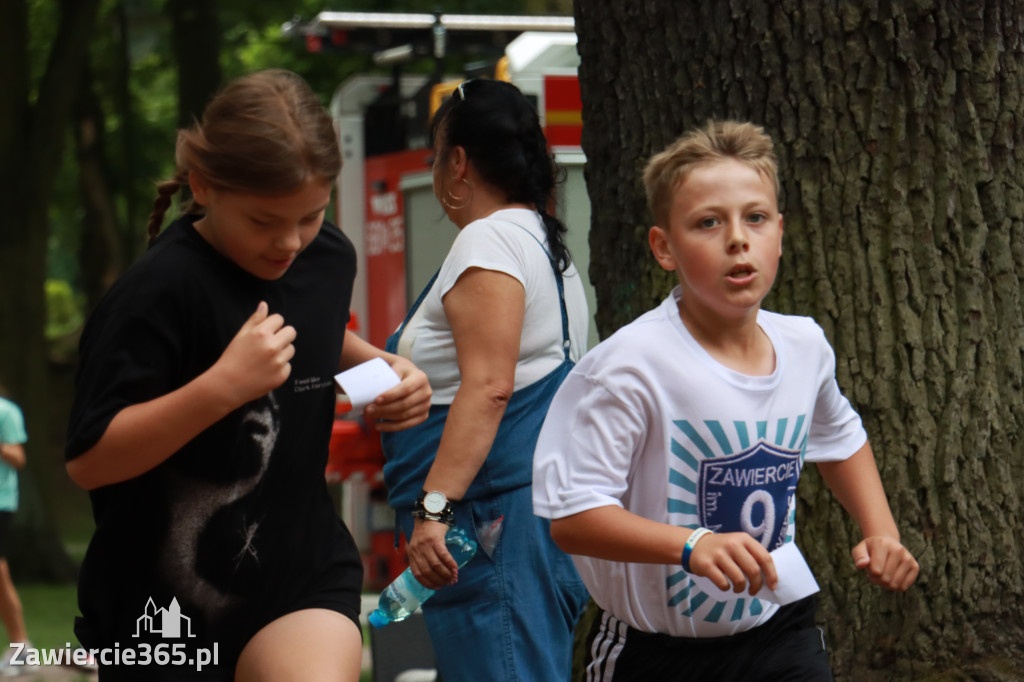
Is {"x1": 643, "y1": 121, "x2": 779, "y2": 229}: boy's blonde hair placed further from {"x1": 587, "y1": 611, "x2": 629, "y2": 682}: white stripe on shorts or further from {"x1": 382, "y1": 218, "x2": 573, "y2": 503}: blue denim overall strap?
{"x1": 587, "y1": 611, "x2": 629, "y2": 682}: white stripe on shorts

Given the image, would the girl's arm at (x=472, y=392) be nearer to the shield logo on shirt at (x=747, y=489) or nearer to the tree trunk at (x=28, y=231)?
the shield logo on shirt at (x=747, y=489)

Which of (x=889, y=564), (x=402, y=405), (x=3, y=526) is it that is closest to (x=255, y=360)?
(x=402, y=405)

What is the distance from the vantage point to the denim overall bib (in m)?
3.37

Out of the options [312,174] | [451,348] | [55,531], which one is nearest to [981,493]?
[451,348]

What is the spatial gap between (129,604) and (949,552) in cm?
218

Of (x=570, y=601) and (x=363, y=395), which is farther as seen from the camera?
(x=570, y=601)

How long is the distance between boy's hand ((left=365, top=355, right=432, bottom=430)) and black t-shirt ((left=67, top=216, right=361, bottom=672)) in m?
0.15

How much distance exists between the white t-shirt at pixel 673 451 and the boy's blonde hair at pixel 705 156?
0.25 metres

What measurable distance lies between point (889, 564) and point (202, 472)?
4.57 ft

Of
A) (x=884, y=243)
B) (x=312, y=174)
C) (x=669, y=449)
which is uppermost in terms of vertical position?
(x=312, y=174)

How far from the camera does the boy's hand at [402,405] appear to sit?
2.86 m

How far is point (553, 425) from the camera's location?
9.22 ft

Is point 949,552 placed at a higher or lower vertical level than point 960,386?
lower

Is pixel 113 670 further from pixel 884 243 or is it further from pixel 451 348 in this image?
pixel 884 243
